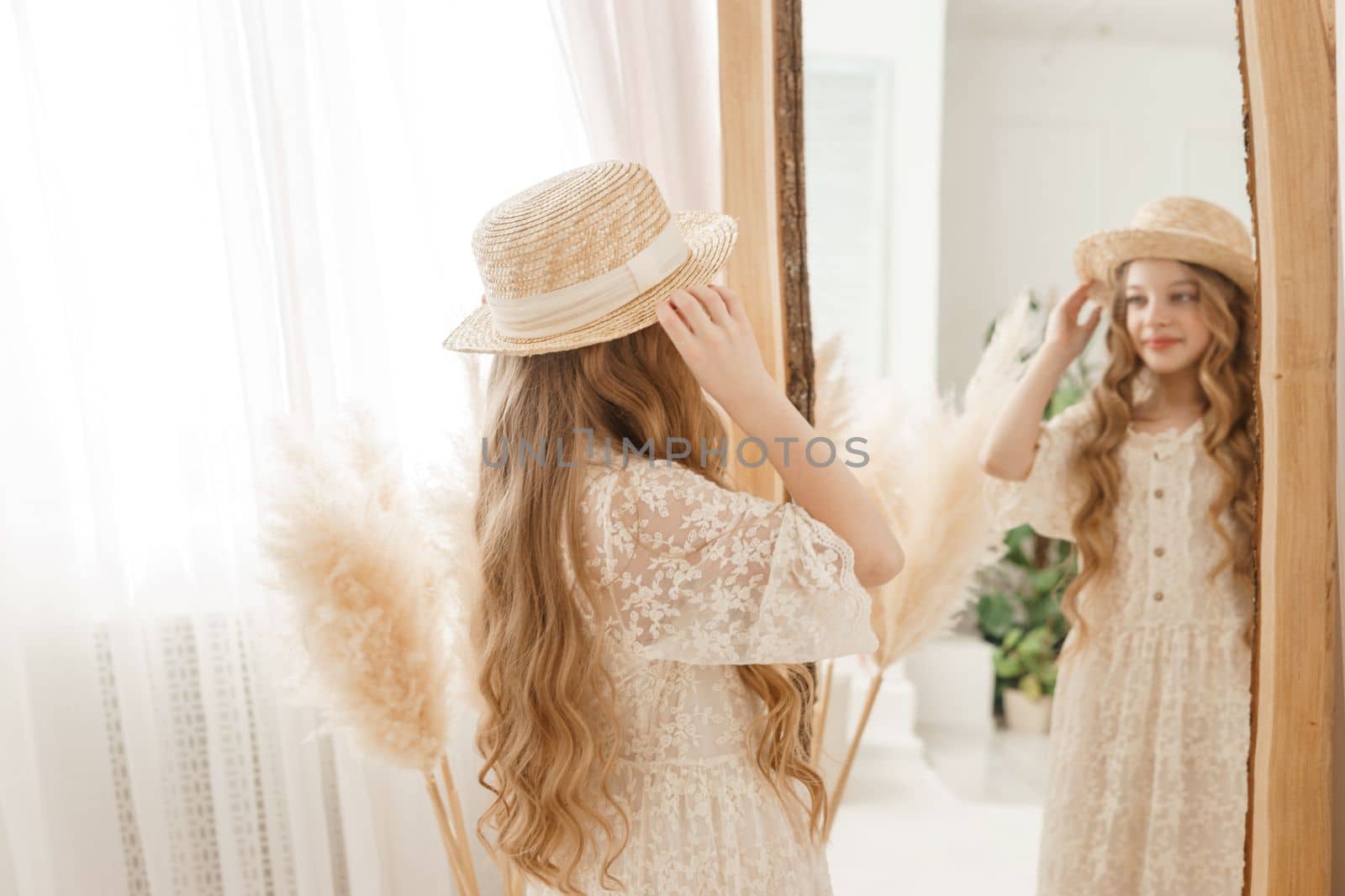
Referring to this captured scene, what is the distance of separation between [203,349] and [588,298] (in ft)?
2.75

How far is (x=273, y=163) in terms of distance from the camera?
1397mm

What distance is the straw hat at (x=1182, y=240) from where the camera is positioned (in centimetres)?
121

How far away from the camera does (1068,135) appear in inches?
48.2

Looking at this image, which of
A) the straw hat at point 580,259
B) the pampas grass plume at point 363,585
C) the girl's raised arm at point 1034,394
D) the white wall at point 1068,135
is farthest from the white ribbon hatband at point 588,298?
the girl's raised arm at point 1034,394

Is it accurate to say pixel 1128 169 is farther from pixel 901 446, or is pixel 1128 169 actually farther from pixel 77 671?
pixel 77 671

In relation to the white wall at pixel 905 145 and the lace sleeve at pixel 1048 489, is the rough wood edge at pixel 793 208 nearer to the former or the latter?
the white wall at pixel 905 145

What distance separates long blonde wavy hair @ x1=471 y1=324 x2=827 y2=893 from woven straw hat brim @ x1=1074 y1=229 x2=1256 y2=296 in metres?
0.59

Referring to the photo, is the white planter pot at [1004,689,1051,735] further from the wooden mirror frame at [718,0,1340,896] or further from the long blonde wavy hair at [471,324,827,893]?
the long blonde wavy hair at [471,324,827,893]

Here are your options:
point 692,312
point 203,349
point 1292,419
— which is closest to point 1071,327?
point 1292,419

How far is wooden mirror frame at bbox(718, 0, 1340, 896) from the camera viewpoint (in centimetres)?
119

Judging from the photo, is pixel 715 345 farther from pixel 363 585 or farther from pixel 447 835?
pixel 447 835

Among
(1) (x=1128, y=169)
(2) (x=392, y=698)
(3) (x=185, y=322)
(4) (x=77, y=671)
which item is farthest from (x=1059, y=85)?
(4) (x=77, y=671)

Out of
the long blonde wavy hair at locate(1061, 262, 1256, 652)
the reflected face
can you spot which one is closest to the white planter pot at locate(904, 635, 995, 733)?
the long blonde wavy hair at locate(1061, 262, 1256, 652)

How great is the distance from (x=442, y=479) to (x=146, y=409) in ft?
1.79
